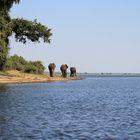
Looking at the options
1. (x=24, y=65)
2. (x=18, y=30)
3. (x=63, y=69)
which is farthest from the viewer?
(x=63, y=69)

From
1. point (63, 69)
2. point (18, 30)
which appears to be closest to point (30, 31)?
point (18, 30)

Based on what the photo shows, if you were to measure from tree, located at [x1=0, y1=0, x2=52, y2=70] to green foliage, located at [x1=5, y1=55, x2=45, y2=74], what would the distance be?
14.4 m

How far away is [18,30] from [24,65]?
2841 cm

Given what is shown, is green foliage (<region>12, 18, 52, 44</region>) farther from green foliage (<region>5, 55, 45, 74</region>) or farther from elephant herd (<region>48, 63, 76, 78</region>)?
elephant herd (<region>48, 63, 76, 78</region>)

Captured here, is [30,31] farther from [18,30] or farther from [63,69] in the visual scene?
[63,69]

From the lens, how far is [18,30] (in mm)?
91438

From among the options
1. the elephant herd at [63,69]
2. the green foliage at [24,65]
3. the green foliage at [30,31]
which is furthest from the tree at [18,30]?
the elephant herd at [63,69]

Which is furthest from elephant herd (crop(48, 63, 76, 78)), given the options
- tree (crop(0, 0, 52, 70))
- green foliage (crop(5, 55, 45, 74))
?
tree (crop(0, 0, 52, 70))

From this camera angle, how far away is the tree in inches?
3332

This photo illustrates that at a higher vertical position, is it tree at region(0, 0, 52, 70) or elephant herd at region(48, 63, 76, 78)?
tree at region(0, 0, 52, 70)

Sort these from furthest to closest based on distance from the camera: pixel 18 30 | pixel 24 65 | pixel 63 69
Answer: pixel 63 69, pixel 24 65, pixel 18 30

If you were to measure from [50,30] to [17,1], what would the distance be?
13.6 meters

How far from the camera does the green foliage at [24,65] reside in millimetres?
110000

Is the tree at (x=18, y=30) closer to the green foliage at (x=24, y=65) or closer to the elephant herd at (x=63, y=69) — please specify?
the green foliage at (x=24, y=65)
